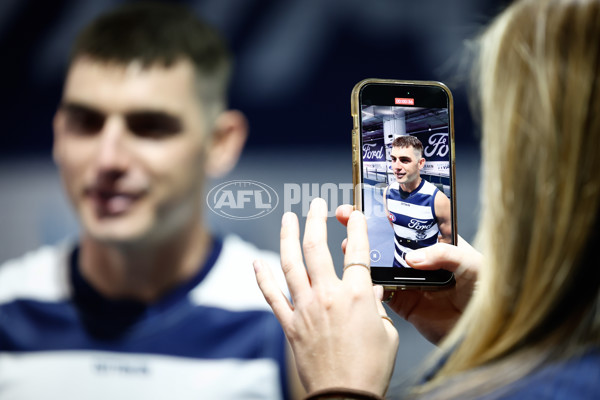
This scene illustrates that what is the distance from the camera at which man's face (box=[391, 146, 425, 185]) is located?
70 centimetres

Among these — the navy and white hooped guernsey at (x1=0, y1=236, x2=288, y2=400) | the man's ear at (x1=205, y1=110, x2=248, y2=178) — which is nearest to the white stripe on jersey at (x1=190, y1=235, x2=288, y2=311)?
the navy and white hooped guernsey at (x1=0, y1=236, x2=288, y2=400)

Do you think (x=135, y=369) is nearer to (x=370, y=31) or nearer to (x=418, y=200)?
(x=418, y=200)

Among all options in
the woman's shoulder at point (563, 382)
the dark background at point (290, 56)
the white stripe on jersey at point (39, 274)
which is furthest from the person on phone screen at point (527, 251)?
the white stripe on jersey at point (39, 274)

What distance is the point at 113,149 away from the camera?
867mm

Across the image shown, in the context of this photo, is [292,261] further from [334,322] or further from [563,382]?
[563,382]

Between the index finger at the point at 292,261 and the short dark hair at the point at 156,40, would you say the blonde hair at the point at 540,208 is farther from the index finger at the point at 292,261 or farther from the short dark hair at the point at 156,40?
the short dark hair at the point at 156,40

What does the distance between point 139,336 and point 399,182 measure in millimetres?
494

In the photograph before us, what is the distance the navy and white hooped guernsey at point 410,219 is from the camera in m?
0.70

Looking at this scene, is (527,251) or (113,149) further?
(113,149)

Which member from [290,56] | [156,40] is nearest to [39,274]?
[156,40]

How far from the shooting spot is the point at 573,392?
343 mm

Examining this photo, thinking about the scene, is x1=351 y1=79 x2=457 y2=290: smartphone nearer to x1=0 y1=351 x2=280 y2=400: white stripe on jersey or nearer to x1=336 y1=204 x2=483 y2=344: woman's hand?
x1=336 y1=204 x2=483 y2=344: woman's hand

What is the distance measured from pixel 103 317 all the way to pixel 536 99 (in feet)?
2.45

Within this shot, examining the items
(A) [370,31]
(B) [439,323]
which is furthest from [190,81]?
(B) [439,323]
